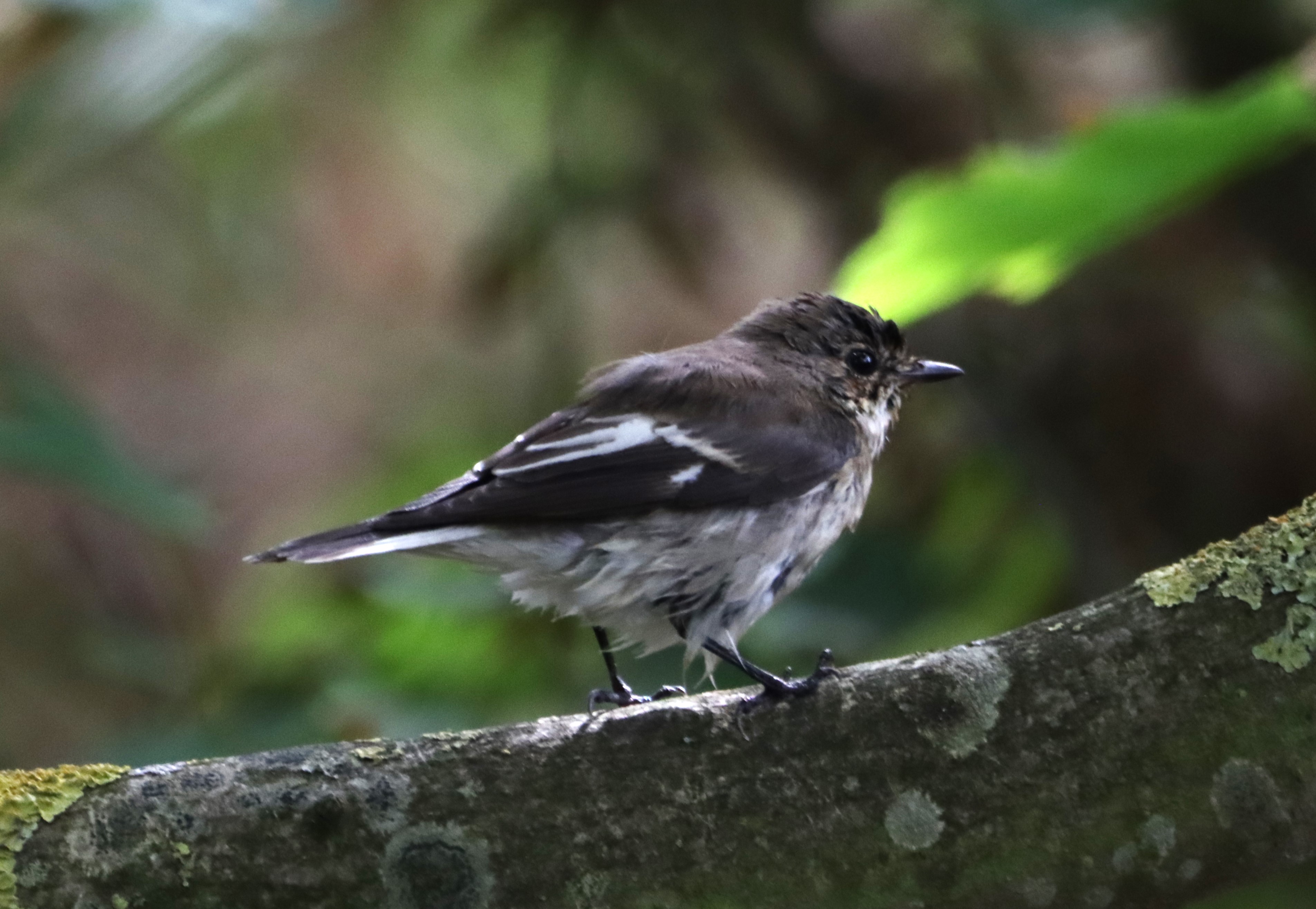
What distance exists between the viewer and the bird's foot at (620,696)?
267cm

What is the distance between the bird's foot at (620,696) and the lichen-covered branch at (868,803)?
0.94m

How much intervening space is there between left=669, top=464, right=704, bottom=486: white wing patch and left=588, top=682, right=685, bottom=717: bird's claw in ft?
1.27

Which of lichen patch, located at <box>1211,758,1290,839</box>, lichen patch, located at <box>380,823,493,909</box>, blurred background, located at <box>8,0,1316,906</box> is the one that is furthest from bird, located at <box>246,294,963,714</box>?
lichen patch, located at <box>1211,758,1290,839</box>

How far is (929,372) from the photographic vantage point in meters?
3.28

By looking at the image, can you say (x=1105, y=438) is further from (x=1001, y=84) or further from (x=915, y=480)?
(x=1001, y=84)

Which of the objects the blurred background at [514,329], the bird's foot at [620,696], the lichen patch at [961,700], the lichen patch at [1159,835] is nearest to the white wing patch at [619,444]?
the bird's foot at [620,696]

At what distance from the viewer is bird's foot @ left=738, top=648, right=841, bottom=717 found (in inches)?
69.4

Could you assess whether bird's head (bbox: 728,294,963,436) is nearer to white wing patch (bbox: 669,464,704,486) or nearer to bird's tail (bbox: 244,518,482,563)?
white wing patch (bbox: 669,464,704,486)

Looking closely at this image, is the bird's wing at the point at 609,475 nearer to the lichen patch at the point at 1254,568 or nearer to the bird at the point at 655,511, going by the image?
the bird at the point at 655,511

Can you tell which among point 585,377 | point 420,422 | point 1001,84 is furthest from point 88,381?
point 1001,84

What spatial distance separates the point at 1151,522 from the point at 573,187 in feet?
6.76

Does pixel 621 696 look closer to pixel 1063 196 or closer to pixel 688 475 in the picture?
pixel 688 475

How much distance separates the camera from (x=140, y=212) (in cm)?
591

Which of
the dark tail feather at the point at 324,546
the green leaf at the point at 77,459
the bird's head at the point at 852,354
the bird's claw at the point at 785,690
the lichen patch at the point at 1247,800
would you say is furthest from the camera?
the bird's head at the point at 852,354
